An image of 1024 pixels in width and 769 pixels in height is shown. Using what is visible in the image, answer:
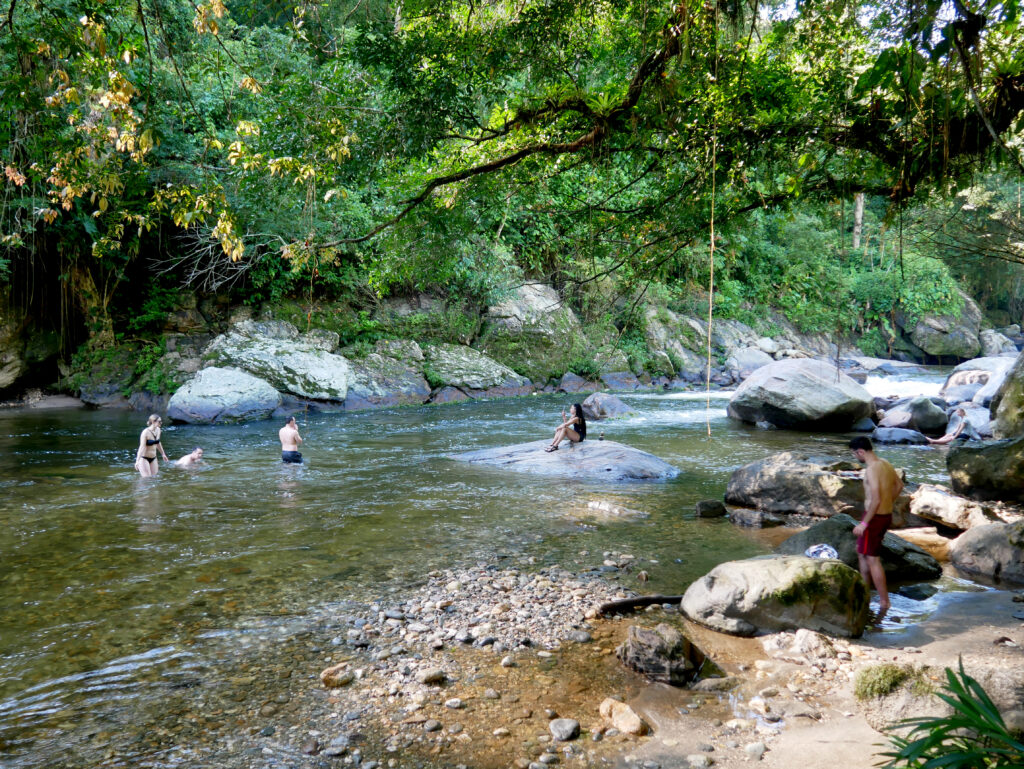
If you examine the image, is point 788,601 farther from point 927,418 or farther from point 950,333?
point 950,333

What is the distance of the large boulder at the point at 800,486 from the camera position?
7954 millimetres

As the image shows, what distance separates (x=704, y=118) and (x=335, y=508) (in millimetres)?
6184

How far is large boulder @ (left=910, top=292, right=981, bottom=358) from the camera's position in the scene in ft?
97.6

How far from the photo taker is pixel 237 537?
7059 millimetres

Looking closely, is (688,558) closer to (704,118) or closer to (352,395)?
(704,118)

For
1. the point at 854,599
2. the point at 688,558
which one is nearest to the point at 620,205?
the point at 688,558

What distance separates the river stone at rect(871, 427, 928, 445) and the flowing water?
37.8 inches

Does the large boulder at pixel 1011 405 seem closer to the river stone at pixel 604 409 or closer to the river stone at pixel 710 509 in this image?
the river stone at pixel 710 509

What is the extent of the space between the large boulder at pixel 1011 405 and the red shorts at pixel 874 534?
22.3 feet

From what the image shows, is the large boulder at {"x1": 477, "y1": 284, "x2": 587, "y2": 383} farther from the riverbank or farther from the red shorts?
the riverbank

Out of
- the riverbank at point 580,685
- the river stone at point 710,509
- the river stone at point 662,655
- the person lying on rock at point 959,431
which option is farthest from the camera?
the person lying on rock at point 959,431

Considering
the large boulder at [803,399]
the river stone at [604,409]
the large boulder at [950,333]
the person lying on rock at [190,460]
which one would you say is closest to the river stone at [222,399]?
the person lying on rock at [190,460]

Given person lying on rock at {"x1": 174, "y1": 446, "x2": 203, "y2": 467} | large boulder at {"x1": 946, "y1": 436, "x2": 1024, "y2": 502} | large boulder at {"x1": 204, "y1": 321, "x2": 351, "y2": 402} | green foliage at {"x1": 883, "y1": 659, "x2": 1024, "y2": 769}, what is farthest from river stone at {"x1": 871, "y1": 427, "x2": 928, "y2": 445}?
large boulder at {"x1": 204, "y1": 321, "x2": 351, "y2": 402}

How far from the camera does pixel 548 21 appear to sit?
19.2ft
